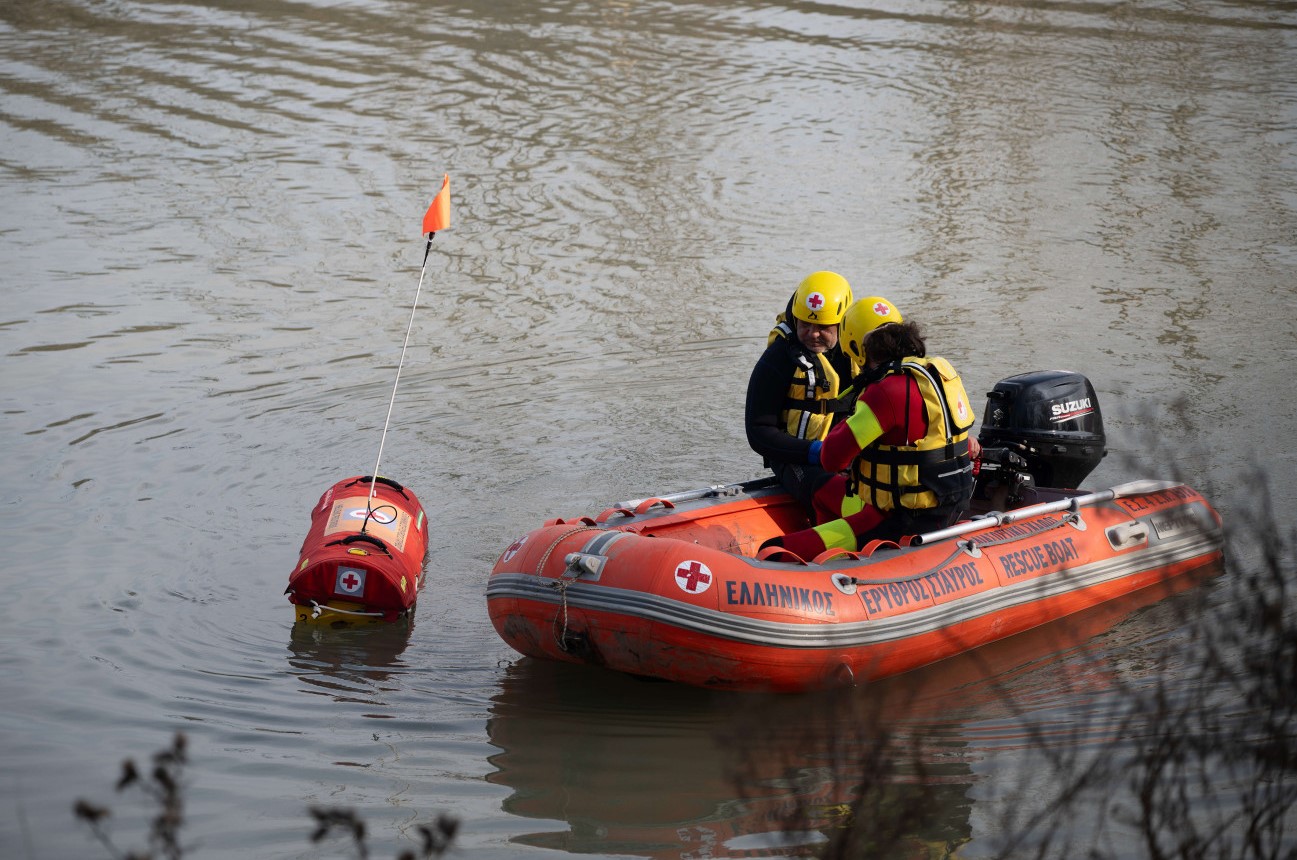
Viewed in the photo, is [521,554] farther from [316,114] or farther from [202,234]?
[316,114]

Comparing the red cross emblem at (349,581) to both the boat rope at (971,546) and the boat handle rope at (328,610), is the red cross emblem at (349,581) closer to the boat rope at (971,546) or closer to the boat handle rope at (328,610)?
the boat handle rope at (328,610)

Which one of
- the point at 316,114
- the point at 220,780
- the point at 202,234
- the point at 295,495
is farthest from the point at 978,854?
the point at 316,114

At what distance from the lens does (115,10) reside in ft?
60.5

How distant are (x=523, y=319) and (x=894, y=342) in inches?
192

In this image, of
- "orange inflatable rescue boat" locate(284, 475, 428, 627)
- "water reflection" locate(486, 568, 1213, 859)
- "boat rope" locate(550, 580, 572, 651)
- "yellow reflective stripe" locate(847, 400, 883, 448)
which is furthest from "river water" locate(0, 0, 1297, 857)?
"yellow reflective stripe" locate(847, 400, 883, 448)

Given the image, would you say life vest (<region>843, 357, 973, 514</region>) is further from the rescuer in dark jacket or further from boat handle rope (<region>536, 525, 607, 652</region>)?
boat handle rope (<region>536, 525, 607, 652</region>)

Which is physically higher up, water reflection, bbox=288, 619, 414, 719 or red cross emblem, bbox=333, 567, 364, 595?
red cross emblem, bbox=333, 567, 364, 595

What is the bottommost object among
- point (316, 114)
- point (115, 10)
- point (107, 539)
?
point (107, 539)

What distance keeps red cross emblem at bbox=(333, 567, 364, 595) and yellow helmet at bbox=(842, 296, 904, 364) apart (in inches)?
82.5

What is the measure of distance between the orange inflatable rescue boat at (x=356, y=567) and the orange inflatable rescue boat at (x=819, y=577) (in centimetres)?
59

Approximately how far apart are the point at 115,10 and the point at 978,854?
1795cm

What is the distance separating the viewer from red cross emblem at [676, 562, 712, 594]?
4.66m

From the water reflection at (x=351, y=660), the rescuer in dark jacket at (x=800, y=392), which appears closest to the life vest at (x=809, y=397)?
the rescuer in dark jacket at (x=800, y=392)

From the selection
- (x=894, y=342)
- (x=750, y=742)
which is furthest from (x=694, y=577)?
(x=894, y=342)
